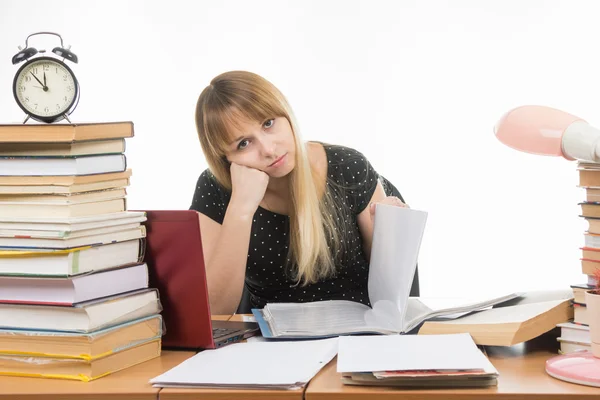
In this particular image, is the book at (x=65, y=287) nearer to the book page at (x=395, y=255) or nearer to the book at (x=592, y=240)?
the book page at (x=395, y=255)

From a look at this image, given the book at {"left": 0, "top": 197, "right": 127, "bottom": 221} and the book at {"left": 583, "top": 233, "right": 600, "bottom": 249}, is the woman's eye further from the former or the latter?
the book at {"left": 583, "top": 233, "right": 600, "bottom": 249}

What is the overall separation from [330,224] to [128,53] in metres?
2.19

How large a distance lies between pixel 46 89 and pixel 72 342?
1.82 feet

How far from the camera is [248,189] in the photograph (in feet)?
6.08

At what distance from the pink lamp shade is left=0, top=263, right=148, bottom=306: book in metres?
0.64

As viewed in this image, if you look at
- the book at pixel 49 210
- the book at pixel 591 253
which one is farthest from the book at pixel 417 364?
the book at pixel 49 210

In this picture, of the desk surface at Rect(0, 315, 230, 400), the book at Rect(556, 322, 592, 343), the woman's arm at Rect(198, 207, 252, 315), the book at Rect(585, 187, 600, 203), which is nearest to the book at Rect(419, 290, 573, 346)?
the book at Rect(556, 322, 592, 343)

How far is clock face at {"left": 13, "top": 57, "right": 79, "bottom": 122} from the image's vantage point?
4.61 feet

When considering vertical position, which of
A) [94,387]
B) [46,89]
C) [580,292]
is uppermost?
[46,89]

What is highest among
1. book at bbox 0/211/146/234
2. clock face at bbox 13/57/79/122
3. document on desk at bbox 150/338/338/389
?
clock face at bbox 13/57/79/122

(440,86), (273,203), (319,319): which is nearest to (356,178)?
(273,203)

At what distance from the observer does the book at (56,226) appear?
1.12 metres

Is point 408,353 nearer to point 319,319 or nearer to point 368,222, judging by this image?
point 319,319

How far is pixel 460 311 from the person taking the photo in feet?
4.32
